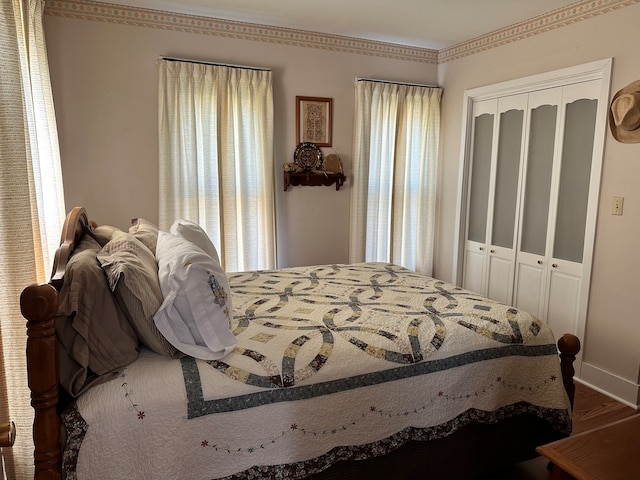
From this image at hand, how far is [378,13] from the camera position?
11.0 feet

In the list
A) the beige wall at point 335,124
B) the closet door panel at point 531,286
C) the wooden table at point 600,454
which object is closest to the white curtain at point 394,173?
the beige wall at point 335,124

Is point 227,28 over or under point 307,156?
over

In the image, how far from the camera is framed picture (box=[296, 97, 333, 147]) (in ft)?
12.9

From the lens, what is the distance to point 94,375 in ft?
4.81

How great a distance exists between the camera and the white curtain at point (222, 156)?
3.45m

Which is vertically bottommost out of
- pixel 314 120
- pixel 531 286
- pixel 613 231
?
pixel 531 286

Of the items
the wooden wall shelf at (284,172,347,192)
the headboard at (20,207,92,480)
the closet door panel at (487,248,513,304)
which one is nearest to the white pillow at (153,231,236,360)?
the headboard at (20,207,92,480)

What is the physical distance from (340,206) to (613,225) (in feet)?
7.16

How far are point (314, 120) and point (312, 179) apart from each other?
54 cm

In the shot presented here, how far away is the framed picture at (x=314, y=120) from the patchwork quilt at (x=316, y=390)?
78.8 inches

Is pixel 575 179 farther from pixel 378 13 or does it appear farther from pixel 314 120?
pixel 314 120

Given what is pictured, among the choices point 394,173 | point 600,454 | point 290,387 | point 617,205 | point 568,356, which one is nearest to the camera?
point 600,454

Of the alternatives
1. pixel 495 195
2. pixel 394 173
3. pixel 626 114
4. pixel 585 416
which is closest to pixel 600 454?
pixel 585 416

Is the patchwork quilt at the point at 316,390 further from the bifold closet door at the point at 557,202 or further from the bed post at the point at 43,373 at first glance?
the bifold closet door at the point at 557,202
